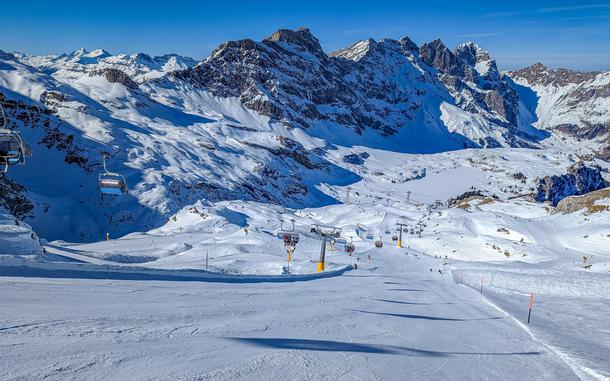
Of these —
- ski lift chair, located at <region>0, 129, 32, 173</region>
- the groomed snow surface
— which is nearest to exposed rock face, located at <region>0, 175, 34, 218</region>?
the groomed snow surface

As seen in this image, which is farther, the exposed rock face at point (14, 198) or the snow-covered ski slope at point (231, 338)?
the exposed rock face at point (14, 198)

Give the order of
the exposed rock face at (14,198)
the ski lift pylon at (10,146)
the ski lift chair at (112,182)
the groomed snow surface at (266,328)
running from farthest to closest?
the exposed rock face at (14,198) < the ski lift chair at (112,182) < the ski lift pylon at (10,146) < the groomed snow surface at (266,328)

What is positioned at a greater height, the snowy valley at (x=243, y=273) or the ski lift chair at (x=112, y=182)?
the ski lift chair at (x=112, y=182)

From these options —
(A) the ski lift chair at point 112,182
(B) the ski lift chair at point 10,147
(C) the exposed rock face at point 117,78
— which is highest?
(C) the exposed rock face at point 117,78

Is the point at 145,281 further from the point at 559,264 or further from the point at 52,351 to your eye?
the point at 559,264

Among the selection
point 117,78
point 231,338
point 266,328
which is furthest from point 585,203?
point 117,78

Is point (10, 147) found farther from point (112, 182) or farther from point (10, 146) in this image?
point (112, 182)

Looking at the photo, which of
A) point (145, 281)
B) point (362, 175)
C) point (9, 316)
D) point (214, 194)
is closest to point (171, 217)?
point (214, 194)

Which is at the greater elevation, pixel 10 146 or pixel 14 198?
pixel 10 146

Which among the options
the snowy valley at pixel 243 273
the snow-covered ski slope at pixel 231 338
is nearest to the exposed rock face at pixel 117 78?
the snowy valley at pixel 243 273

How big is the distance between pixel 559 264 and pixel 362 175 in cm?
13772

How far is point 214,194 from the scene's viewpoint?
101 metres

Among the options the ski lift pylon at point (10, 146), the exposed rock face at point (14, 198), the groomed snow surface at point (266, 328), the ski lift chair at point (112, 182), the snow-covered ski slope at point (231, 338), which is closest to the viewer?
the snow-covered ski slope at point (231, 338)

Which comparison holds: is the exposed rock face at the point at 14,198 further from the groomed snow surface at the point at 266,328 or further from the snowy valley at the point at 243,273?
the groomed snow surface at the point at 266,328
